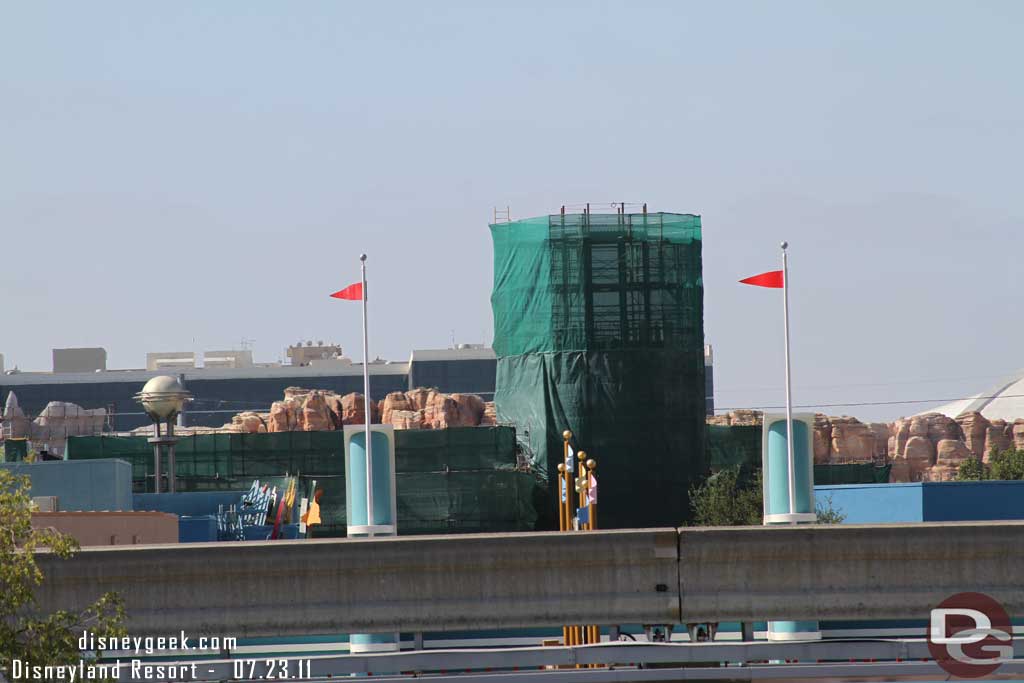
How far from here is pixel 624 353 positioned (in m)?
60.8

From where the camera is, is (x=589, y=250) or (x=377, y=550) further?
(x=589, y=250)

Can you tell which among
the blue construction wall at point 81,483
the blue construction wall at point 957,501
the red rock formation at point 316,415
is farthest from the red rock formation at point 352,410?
the blue construction wall at point 81,483

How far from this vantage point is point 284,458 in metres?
64.8

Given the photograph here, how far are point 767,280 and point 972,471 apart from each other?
7666 centimetres

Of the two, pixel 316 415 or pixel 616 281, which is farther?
pixel 316 415

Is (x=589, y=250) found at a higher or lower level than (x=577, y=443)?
higher

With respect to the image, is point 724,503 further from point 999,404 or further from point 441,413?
point 999,404

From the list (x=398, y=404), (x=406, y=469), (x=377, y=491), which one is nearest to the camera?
(x=377, y=491)

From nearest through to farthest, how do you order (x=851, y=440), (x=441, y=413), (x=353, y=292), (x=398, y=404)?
(x=353, y=292) → (x=441, y=413) → (x=398, y=404) → (x=851, y=440)

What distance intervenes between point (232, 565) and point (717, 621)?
4780 millimetres

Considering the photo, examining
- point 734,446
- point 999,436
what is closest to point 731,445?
point 734,446

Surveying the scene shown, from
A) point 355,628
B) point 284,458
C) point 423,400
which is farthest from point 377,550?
point 423,400

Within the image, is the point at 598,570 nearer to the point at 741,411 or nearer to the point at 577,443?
the point at 577,443

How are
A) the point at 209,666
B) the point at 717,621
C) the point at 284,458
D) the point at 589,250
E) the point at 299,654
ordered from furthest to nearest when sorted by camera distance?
the point at 284,458 < the point at 589,250 < the point at 299,654 < the point at 717,621 < the point at 209,666
